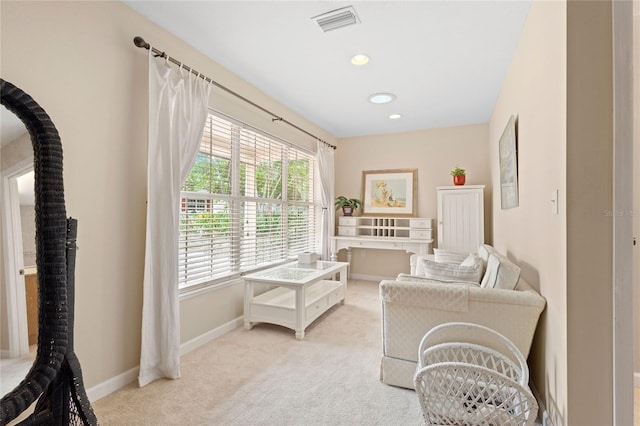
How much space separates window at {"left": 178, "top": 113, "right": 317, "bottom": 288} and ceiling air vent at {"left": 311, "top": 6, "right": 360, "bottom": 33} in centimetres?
124

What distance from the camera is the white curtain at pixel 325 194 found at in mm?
4695

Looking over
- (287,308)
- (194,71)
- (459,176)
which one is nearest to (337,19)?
(194,71)

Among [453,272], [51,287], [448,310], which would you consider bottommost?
[448,310]

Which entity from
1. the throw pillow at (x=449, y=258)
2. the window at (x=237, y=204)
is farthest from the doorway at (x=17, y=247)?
the throw pillow at (x=449, y=258)

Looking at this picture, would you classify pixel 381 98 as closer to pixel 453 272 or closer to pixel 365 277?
pixel 453 272

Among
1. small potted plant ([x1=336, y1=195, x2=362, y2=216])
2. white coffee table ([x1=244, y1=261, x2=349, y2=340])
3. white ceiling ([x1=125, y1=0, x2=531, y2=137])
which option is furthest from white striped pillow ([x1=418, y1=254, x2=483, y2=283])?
small potted plant ([x1=336, y1=195, x2=362, y2=216])

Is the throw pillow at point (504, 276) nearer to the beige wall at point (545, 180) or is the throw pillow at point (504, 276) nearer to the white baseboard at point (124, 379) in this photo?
the beige wall at point (545, 180)

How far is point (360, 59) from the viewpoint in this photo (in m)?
2.64

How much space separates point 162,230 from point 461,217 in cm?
378

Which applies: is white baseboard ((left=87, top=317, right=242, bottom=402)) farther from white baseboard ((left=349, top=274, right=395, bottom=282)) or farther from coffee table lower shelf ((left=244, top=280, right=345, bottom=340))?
white baseboard ((left=349, top=274, right=395, bottom=282))

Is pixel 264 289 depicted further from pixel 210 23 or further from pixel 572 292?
pixel 572 292

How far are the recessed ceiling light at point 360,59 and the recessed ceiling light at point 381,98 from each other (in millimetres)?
755

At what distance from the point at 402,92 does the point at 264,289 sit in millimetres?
2698

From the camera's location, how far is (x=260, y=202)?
3.41 metres
